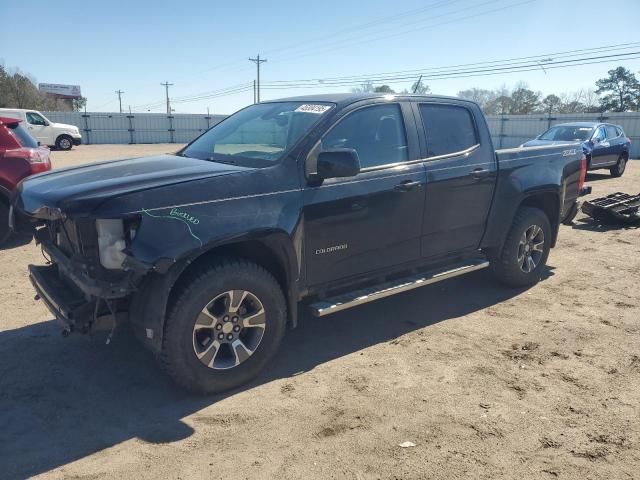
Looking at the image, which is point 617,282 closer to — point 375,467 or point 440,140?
point 440,140

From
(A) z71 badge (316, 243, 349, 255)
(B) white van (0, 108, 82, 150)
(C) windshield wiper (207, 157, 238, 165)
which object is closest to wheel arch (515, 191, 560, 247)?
(A) z71 badge (316, 243, 349, 255)

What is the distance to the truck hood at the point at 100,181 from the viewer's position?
122 inches

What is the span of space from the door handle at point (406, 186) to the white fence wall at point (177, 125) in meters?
27.5

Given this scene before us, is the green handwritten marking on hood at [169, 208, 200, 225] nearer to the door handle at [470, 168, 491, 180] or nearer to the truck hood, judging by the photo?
the truck hood

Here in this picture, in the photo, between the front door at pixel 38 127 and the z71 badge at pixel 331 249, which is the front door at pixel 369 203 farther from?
the front door at pixel 38 127

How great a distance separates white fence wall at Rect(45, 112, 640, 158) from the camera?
27719mm

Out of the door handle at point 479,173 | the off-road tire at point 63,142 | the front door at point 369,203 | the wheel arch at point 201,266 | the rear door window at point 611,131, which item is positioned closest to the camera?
the wheel arch at point 201,266

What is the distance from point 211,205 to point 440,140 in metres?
2.40

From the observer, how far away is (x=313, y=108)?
4.19m

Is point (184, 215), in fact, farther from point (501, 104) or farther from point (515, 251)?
point (501, 104)

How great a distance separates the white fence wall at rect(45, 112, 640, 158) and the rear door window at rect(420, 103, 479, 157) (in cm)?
2647

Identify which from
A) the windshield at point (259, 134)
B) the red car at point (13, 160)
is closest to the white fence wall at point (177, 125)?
the red car at point (13, 160)

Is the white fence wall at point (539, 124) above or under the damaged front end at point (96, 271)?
above

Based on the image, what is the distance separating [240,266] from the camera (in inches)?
136
